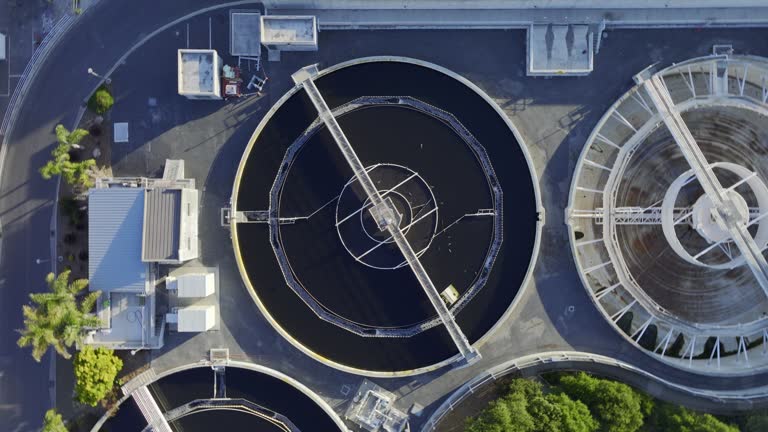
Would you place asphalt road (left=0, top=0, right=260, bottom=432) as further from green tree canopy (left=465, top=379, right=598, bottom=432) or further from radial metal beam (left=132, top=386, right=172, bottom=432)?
green tree canopy (left=465, top=379, right=598, bottom=432)

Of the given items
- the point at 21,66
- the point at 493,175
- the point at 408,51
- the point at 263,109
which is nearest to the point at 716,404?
the point at 493,175

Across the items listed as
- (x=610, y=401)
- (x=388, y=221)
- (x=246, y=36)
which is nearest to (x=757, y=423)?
(x=610, y=401)

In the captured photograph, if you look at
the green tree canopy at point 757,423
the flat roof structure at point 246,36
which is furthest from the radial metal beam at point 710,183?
the flat roof structure at point 246,36

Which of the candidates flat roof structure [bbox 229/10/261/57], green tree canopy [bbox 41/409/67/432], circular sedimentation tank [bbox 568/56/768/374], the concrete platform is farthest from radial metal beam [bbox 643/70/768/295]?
green tree canopy [bbox 41/409/67/432]

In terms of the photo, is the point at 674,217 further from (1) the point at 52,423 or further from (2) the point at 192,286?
(1) the point at 52,423

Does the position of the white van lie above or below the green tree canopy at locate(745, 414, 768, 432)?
above

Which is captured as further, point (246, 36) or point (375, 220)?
point (246, 36)
